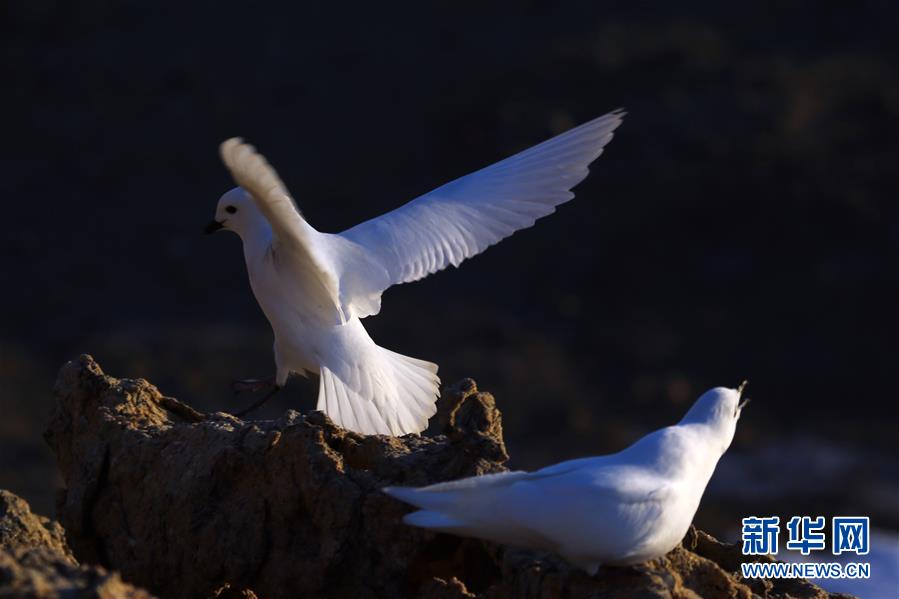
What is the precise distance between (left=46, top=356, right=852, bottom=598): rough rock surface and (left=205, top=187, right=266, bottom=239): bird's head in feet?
6.02

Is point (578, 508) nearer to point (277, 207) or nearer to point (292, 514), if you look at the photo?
point (292, 514)

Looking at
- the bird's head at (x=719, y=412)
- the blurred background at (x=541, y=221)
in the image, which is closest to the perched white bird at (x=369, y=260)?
the bird's head at (x=719, y=412)

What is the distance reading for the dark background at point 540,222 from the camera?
15.0 m

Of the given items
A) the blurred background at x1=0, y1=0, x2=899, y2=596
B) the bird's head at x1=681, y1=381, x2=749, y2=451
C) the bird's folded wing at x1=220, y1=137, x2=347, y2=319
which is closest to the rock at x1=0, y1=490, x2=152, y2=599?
the bird's head at x1=681, y1=381, x2=749, y2=451

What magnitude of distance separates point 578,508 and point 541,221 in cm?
1204

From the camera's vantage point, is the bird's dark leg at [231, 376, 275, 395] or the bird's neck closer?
the bird's neck

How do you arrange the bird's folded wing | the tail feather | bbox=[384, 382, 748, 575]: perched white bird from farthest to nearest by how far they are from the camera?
the tail feather, the bird's folded wing, bbox=[384, 382, 748, 575]: perched white bird

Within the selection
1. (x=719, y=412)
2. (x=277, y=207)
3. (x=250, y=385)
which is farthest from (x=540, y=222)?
(x=719, y=412)

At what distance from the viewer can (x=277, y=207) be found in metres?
6.93

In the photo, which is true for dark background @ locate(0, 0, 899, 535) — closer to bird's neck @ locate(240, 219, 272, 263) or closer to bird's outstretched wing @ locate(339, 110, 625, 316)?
bird's outstretched wing @ locate(339, 110, 625, 316)

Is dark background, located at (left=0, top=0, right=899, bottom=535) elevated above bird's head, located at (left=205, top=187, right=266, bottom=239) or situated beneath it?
elevated above

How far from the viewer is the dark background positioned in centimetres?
1504

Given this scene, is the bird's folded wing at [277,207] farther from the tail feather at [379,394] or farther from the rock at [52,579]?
the rock at [52,579]

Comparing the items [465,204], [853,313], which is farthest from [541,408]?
[465,204]
